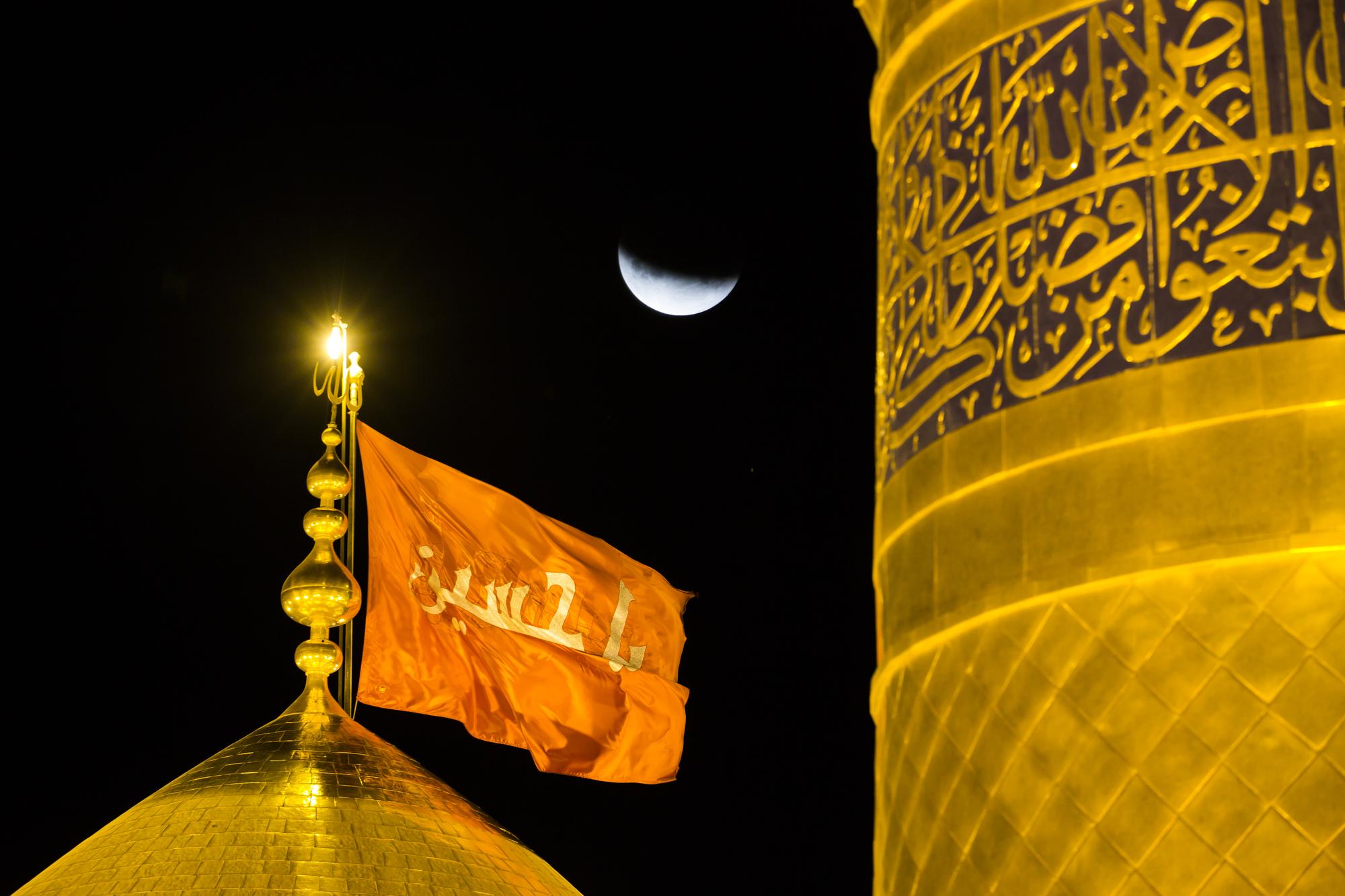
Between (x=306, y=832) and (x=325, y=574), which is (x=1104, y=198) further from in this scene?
(x=325, y=574)

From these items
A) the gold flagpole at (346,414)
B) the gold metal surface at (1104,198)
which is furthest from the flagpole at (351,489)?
the gold metal surface at (1104,198)

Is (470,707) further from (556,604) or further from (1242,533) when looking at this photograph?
(1242,533)

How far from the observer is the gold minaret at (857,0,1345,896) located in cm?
329

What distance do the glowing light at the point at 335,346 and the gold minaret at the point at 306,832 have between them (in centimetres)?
185

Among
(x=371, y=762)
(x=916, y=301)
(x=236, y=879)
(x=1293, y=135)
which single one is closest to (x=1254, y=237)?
(x=1293, y=135)

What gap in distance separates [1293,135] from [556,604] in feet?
19.5

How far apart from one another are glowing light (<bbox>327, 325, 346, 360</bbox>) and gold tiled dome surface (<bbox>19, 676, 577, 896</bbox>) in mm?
2099

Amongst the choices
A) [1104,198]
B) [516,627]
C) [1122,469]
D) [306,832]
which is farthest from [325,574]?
[1122,469]

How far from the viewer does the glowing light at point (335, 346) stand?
33.2 ft

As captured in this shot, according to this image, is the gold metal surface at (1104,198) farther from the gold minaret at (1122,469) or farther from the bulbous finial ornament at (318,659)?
the bulbous finial ornament at (318,659)

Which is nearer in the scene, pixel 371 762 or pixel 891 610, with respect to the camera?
pixel 891 610

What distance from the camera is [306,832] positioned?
7773 millimetres

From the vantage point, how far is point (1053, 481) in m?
3.63

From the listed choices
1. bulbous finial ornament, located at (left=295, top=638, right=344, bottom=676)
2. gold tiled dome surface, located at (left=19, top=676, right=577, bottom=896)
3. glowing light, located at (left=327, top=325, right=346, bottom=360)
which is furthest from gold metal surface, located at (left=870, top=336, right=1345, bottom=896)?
glowing light, located at (left=327, top=325, right=346, bottom=360)
